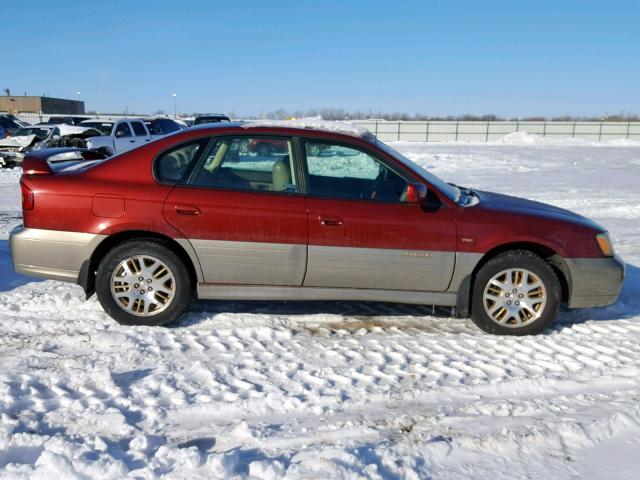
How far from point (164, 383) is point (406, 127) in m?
45.2

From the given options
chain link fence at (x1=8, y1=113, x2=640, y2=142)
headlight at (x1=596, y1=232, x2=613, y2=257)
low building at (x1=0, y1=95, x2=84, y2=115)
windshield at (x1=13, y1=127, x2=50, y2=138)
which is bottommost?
headlight at (x1=596, y1=232, x2=613, y2=257)

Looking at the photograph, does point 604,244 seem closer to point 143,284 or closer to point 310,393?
point 310,393

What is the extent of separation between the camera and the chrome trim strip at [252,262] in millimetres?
4336

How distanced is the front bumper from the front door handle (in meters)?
1.86

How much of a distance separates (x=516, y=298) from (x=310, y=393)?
6.56 feet

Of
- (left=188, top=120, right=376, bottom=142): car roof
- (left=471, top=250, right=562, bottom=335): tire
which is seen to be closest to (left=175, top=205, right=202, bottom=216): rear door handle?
(left=188, top=120, right=376, bottom=142): car roof

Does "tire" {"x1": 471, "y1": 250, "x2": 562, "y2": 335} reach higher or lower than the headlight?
lower

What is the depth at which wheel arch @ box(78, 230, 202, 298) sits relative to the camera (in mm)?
4367

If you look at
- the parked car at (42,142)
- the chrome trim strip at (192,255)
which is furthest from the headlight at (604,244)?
the parked car at (42,142)

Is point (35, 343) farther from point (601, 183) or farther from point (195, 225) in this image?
point (601, 183)

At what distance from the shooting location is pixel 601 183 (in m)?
15.1

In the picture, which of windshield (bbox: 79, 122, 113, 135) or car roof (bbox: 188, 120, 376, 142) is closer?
car roof (bbox: 188, 120, 376, 142)

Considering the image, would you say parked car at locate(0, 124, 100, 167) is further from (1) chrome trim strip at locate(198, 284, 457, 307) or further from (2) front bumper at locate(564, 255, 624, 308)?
(2) front bumper at locate(564, 255, 624, 308)

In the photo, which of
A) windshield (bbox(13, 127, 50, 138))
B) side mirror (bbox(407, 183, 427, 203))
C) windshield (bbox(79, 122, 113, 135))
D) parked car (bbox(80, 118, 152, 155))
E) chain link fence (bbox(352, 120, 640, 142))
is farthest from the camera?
chain link fence (bbox(352, 120, 640, 142))
